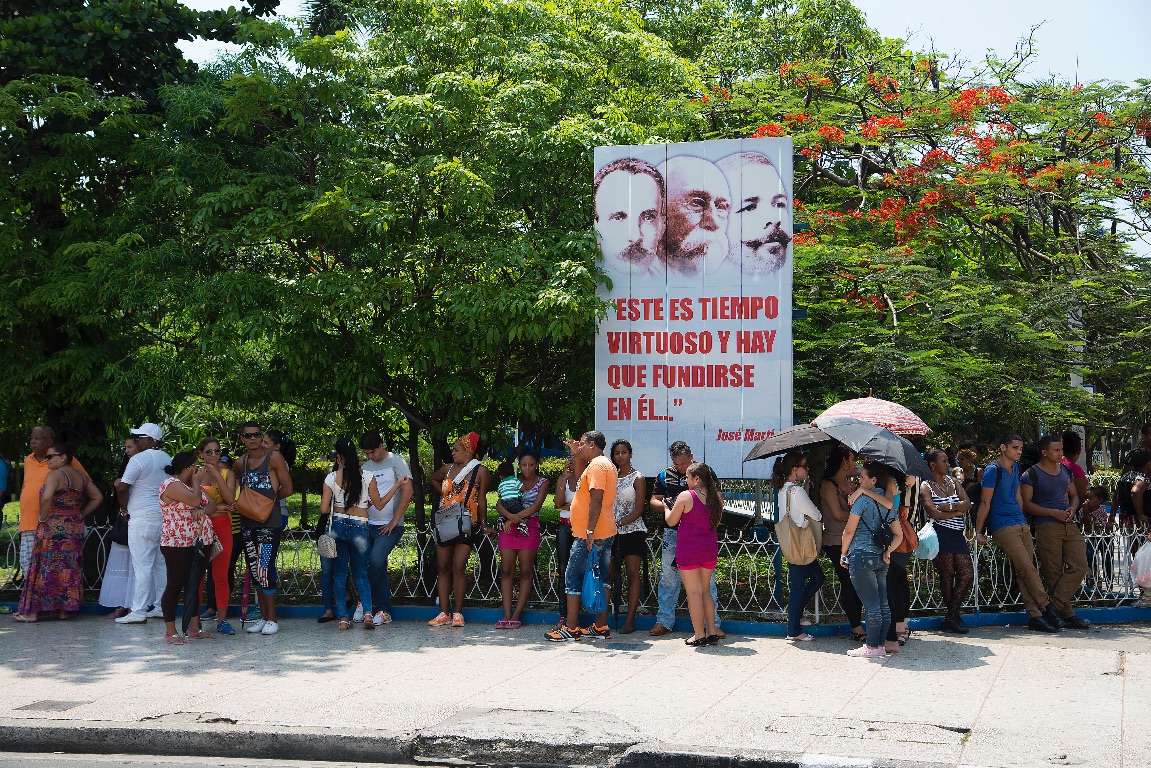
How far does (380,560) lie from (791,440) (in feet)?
13.4

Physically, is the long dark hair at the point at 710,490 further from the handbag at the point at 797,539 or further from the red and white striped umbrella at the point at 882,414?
Result: the red and white striped umbrella at the point at 882,414

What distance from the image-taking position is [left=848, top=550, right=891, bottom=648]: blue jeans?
A: 8.96 metres

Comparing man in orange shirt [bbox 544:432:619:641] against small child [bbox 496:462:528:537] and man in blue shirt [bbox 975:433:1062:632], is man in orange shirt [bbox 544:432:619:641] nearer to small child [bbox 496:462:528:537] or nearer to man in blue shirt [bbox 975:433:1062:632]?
small child [bbox 496:462:528:537]

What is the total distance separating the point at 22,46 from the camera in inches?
495

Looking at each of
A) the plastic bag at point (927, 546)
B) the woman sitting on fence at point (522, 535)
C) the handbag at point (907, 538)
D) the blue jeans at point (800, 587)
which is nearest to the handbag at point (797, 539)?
the blue jeans at point (800, 587)

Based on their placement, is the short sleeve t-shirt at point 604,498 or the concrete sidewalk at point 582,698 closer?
the concrete sidewalk at point 582,698

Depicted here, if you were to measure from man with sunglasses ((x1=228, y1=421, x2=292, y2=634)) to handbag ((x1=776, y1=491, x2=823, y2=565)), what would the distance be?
4.64 m

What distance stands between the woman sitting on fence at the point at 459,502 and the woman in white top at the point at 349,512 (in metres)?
0.47

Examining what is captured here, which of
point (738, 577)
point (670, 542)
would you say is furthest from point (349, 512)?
point (738, 577)

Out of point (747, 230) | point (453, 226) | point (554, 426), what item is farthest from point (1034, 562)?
point (453, 226)

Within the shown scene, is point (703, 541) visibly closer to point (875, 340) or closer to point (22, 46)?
point (875, 340)

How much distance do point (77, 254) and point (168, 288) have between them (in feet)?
4.14

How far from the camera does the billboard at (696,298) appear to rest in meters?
10.9

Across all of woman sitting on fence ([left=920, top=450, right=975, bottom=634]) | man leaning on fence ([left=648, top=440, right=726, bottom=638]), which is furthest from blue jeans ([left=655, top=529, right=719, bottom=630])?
woman sitting on fence ([left=920, top=450, right=975, bottom=634])
